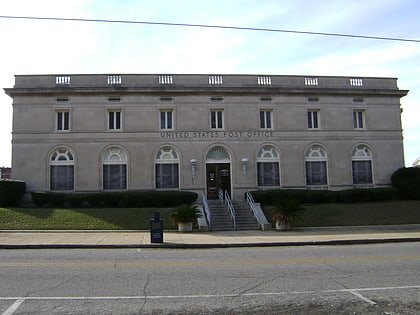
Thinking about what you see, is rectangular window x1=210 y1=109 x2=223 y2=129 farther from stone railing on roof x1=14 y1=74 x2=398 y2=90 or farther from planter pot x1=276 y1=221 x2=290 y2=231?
planter pot x1=276 y1=221 x2=290 y2=231

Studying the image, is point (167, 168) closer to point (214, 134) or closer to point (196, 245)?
point (214, 134)

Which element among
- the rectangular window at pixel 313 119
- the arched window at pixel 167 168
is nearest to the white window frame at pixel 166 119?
the arched window at pixel 167 168

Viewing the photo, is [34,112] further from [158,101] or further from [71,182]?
[158,101]

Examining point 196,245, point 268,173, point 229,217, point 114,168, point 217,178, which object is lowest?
point 196,245

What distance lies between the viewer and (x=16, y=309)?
20.5 feet

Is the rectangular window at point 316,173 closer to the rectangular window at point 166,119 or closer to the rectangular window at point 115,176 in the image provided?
the rectangular window at point 166,119

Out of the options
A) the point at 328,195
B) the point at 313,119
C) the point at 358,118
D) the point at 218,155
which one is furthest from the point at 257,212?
the point at 358,118

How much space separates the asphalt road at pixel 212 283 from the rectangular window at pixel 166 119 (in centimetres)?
1743

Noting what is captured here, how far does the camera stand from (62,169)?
28219mm

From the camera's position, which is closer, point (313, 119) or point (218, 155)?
point (218, 155)

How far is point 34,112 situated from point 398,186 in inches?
1025

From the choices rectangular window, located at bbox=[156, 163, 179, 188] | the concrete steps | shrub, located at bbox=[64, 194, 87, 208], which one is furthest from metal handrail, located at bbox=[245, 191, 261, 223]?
shrub, located at bbox=[64, 194, 87, 208]

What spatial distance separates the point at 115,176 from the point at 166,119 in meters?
5.33

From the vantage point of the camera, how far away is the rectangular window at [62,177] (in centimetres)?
2811
